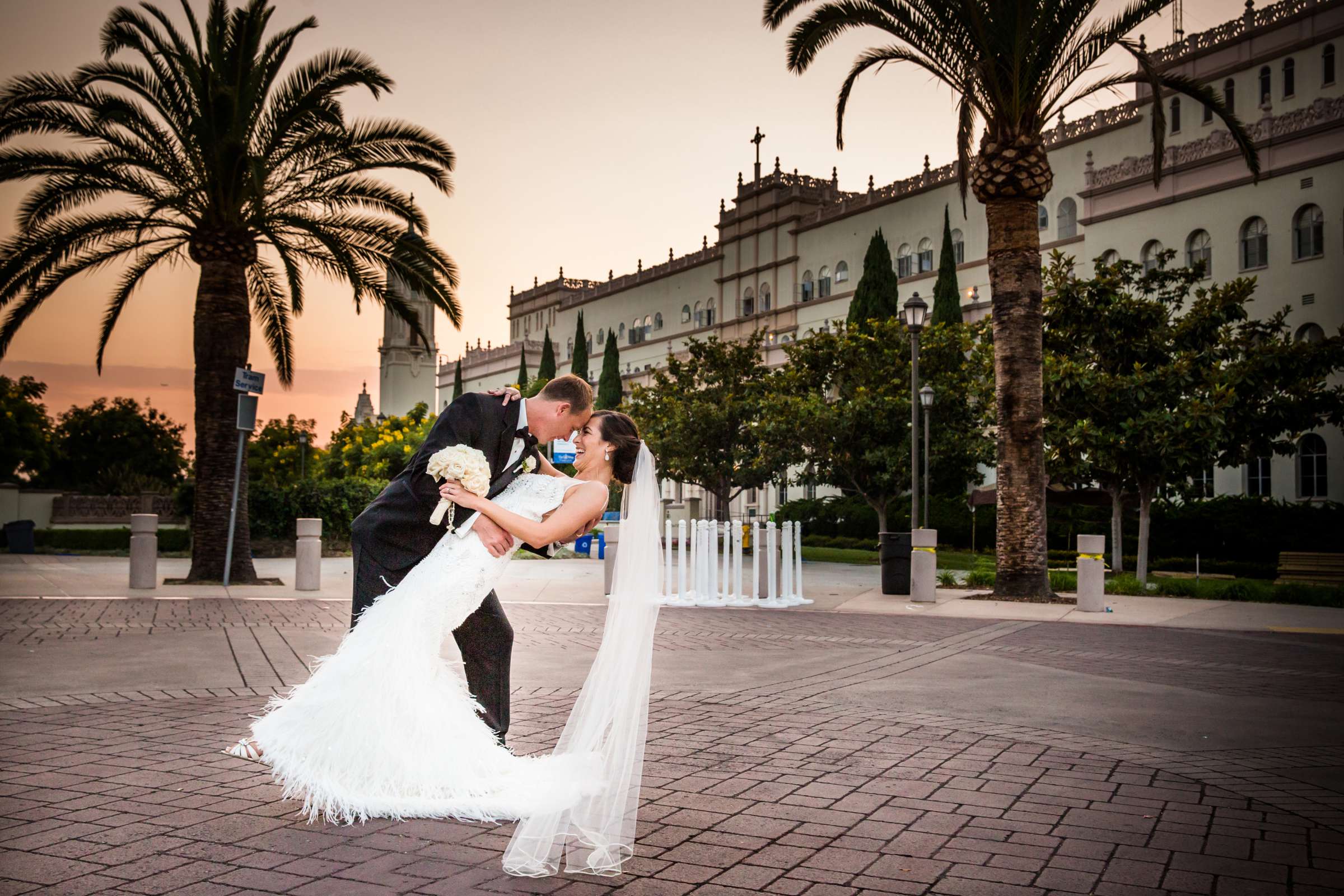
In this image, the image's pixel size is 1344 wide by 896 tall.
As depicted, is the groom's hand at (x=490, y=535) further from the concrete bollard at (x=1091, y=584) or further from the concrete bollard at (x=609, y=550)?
the concrete bollard at (x=1091, y=584)

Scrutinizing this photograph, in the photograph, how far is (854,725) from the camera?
280 inches

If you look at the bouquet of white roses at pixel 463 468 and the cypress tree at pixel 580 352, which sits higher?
the cypress tree at pixel 580 352

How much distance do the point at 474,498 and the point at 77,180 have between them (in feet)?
53.5

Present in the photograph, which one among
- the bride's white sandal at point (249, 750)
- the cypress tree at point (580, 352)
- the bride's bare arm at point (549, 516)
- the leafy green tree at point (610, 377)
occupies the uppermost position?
the cypress tree at point (580, 352)

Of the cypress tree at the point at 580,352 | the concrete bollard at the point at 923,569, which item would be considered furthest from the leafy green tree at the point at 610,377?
the concrete bollard at the point at 923,569

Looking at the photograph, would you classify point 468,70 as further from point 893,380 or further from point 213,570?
point 893,380

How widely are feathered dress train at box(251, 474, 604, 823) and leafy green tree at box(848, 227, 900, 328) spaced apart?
43234mm

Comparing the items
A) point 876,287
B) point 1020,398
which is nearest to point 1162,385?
point 1020,398

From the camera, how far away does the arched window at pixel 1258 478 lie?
115 feet

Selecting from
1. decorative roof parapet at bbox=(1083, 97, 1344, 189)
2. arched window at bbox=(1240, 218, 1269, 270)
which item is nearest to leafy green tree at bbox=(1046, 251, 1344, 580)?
decorative roof parapet at bbox=(1083, 97, 1344, 189)

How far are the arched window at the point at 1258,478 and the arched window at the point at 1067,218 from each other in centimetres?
1515

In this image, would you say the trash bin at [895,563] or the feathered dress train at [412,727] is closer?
the feathered dress train at [412,727]

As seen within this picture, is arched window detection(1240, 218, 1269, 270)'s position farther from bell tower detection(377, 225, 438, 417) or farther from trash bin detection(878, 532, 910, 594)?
bell tower detection(377, 225, 438, 417)

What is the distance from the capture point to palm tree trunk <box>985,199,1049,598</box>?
1720 centimetres
